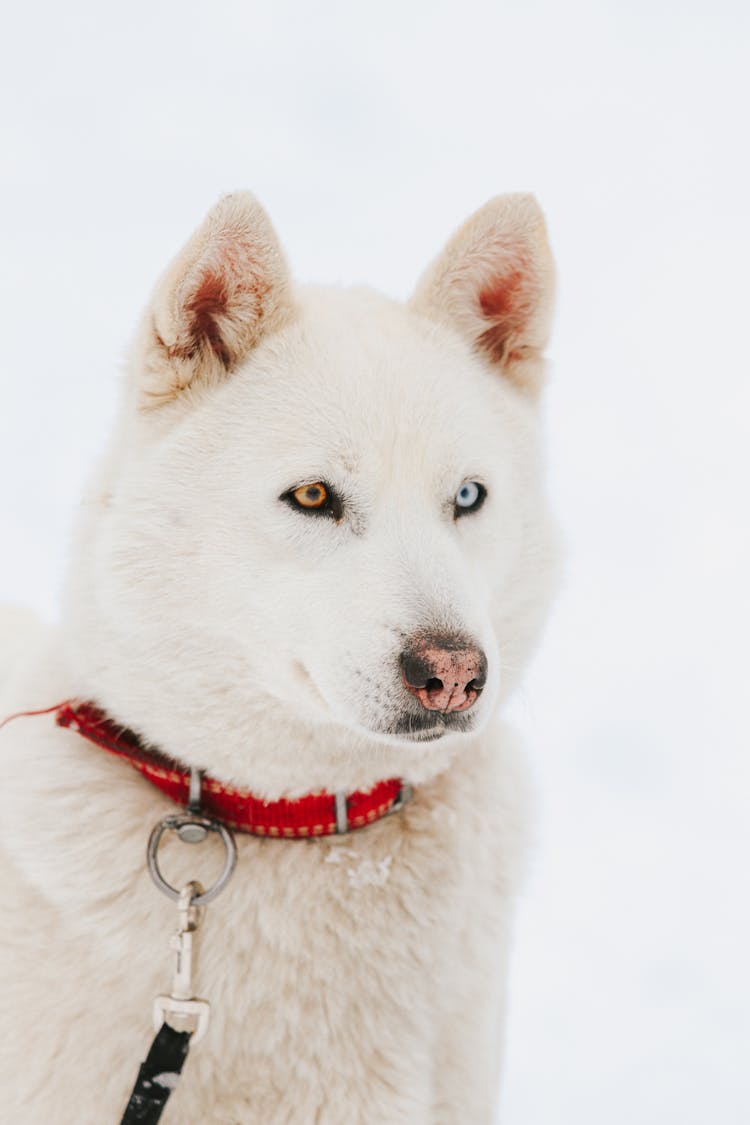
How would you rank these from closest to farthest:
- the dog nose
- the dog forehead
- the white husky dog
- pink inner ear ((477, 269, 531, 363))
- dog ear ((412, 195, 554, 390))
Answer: the dog nose < the white husky dog < the dog forehead < dog ear ((412, 195, 554, 390)) < pink inner ear ((477, 269, 531, 363))

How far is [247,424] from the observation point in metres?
2.32

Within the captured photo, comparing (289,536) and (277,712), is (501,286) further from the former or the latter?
(277,712)

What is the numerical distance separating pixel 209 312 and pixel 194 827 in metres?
1.12

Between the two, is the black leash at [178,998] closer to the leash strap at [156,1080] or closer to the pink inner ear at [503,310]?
the leash strap at [156,1080]

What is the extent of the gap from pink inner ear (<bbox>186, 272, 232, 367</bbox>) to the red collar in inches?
33.7

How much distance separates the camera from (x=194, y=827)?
89.4 inches

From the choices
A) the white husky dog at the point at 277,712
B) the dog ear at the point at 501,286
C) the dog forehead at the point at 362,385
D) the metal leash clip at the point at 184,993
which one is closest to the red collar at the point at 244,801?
the white husky dog at the point at 277,712

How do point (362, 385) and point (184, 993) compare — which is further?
point (362, 385)

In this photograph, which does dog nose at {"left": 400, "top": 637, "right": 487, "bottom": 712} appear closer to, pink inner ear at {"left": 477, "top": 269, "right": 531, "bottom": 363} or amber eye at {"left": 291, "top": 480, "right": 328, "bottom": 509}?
amber eye at {"left": 291, "top": 480, "right": 328, "bottom": 509}

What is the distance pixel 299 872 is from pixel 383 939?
226mm

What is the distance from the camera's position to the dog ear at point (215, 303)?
2.23 meters

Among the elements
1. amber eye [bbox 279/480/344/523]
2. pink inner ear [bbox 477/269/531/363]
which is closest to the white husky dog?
amber eye [bbox 279/480/344/523]

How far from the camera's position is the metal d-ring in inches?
86.3

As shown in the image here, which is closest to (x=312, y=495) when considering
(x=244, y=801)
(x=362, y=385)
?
(x=362, y=385)
